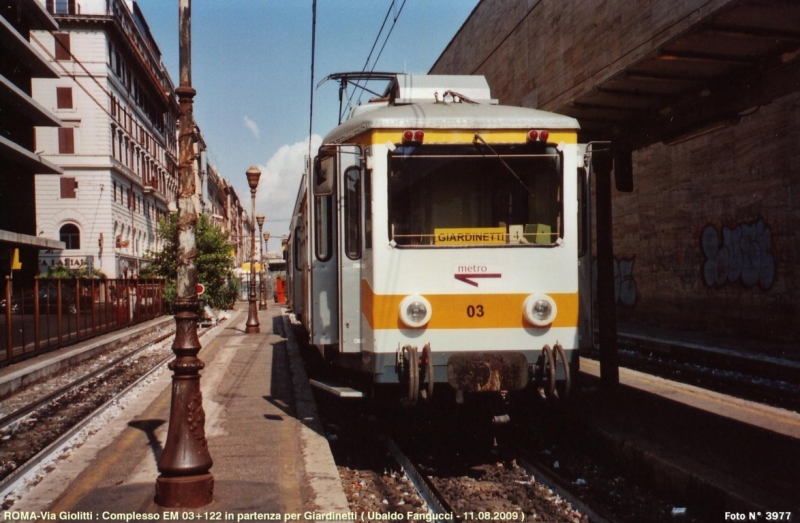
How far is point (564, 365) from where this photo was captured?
250 inches

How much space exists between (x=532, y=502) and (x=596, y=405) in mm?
3130

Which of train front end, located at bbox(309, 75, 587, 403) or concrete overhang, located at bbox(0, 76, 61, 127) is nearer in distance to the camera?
train front end, located at bbox(309, 75, 587, 403)

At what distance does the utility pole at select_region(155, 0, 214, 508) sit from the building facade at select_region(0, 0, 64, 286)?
96.8 feet

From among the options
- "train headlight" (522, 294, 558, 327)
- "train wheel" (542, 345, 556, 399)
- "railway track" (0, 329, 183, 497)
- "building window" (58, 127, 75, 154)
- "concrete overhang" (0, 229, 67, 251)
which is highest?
"building window" (58, 127, 75, 154)

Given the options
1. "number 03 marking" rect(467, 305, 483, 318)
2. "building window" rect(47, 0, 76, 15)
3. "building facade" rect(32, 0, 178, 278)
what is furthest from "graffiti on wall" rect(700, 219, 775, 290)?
"building window" rect(47, 0, 76, 15)

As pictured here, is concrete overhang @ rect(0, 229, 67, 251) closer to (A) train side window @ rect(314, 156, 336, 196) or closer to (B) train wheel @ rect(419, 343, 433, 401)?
(A) train side window @ rect(314, 156, 336, 196)

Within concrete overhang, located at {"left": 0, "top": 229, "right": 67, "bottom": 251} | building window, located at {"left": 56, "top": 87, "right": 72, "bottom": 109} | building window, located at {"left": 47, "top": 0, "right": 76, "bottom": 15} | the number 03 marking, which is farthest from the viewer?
building window, located at {"left": 47, "top": 0, "right": 76, "bottom": 15}

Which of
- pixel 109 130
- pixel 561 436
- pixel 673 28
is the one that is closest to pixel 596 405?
pixel 561 436

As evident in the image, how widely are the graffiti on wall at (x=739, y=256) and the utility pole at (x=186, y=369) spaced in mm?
14705

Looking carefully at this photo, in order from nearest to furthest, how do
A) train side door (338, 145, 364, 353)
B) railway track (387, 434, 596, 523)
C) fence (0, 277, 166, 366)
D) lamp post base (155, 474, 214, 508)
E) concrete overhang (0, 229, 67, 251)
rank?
lamp post base (155, 474, 214, 508) < railway track (387, 434, 596, 523) < train side door (338, 145, 364, 353) < fence (0, 277, 166, 366) < concrete overhang (0, 229, 67, 251)

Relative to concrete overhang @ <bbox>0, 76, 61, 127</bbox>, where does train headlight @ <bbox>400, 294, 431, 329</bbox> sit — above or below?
below

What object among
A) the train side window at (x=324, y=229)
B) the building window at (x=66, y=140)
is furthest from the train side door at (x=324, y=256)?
the building window at (x=66, y=140)

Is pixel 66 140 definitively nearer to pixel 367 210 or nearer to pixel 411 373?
pixel 367 210

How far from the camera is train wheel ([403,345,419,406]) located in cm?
623
